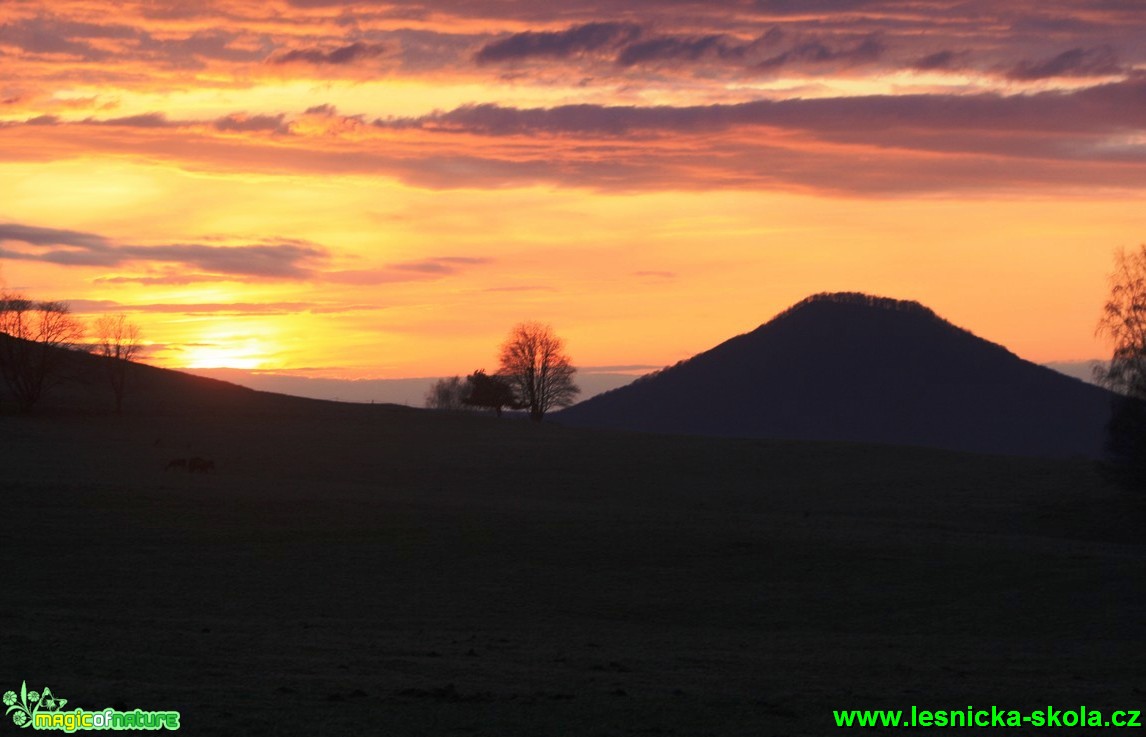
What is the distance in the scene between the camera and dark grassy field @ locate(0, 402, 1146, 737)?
1311cm

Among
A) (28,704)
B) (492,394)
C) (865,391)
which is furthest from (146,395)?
(865,391)

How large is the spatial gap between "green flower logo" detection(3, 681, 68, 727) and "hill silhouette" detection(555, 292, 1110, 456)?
120 metres

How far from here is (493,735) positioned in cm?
1145

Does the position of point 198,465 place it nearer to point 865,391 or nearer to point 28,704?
point 28,704

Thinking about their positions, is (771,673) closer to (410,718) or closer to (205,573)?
(410,718)

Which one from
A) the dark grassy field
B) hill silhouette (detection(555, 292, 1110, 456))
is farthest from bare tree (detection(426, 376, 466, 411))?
the dark grassy field

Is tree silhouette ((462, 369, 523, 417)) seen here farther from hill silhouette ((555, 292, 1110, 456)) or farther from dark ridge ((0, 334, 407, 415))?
hill silhouette ((555, 292, 1110, 456))

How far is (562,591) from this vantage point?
82.2 feet

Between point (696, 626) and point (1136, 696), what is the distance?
31.2 feet

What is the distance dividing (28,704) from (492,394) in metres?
90.3

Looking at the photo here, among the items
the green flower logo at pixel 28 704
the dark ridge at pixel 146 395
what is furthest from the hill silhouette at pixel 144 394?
the green flower logo at pixel 28 704

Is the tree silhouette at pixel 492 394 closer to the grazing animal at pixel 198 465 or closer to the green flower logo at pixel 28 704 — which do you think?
the grazing animal at pixel 198 465

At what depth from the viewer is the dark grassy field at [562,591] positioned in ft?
43.0

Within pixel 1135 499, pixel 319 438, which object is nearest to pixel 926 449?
pixel 1135 499
